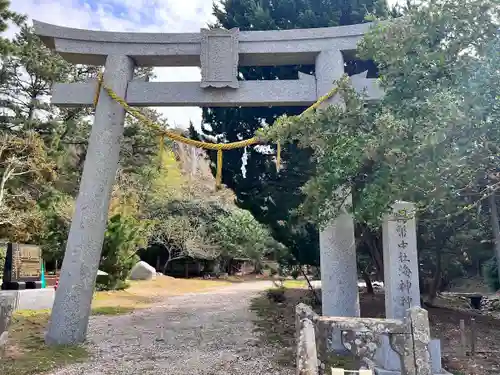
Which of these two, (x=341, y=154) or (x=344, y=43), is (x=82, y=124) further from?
(x=341, y=154)

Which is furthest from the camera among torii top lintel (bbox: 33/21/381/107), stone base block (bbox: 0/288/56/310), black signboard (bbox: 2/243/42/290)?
black signboard (bbox: 2/243/42/290)

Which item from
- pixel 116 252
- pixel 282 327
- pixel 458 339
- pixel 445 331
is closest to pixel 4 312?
pixel 282 327

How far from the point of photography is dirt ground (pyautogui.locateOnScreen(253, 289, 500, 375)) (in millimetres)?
4973

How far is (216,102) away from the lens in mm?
6105

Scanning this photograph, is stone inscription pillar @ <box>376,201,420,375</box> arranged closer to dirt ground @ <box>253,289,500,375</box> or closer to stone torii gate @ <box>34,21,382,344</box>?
stone torii gate @ <box>34,21,382,344</box>

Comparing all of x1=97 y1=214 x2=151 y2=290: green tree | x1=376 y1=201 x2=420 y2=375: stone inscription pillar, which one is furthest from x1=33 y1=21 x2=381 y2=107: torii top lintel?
x1=97 y1=214 x2=151 y2=290: green tree

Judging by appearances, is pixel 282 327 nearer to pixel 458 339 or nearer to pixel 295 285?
pixel 458 339

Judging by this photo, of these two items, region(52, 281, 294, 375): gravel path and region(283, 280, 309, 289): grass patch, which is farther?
region(283, 280, 309, 289): grass patch

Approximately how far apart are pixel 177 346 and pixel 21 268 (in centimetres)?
581

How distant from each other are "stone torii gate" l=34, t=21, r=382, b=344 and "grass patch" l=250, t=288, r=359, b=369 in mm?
1411

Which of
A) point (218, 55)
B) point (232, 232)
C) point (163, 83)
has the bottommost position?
point (232, 232)

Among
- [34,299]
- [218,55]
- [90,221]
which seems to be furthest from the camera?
[34,299]

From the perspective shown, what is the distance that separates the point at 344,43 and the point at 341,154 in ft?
9.50

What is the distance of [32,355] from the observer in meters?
5.19
